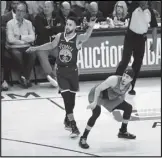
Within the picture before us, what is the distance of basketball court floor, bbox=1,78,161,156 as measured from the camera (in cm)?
679

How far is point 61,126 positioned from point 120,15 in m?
3.94

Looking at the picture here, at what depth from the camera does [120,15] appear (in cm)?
1116

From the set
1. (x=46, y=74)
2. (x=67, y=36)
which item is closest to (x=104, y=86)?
(x=67, y=36)

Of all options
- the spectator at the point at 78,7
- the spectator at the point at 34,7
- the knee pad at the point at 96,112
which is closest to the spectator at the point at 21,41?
the spectator at the point at 34,7

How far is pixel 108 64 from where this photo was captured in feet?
36.4

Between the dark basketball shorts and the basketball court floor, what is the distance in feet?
2.24

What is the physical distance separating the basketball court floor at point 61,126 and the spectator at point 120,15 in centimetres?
150

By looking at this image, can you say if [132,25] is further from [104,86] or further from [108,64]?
[104,86]

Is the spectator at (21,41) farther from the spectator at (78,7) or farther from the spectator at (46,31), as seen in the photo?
the spectator at (78,7)

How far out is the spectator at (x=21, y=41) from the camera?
1038 cm

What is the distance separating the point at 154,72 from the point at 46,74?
235 centimetres

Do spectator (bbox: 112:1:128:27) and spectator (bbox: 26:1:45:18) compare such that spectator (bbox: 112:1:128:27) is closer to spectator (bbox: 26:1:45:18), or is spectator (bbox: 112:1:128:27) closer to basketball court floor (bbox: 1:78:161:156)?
basketball court floor (bbox: 1:78:161:156)

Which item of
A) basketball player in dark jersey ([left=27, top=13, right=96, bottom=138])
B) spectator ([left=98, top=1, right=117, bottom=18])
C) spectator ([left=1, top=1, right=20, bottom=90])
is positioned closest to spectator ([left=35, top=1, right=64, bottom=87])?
spectator ([left=1, top=1, right=20, bottom=90])

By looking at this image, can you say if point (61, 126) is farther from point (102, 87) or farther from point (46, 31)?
point (46, 31)
